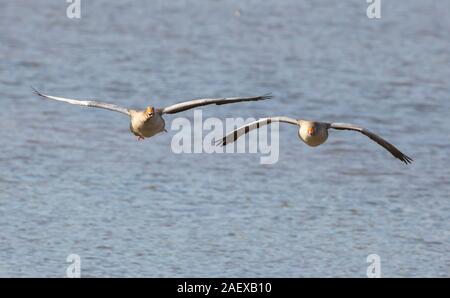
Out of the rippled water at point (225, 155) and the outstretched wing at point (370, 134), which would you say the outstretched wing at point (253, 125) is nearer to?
the outstretched wing at point (370, 134)

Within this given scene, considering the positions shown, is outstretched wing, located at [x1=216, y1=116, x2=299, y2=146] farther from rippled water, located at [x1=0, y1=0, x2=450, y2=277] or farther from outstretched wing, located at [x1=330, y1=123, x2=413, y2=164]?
rippled water, located at [x1=0, y1=0, x2=450, y2=277]

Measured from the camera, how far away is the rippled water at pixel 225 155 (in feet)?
67.6

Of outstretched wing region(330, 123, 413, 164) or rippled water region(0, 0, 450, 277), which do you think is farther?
rippled water region(0, 0, 450, 277)

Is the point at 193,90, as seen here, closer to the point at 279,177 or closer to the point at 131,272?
the point at 279,177

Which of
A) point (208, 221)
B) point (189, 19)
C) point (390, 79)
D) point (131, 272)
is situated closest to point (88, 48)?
point (189, 19)

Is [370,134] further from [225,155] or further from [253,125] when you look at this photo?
[225,155]

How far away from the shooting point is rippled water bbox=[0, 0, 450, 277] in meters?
20.6

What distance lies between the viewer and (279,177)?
24328 millimetres

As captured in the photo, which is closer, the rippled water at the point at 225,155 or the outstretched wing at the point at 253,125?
→ the outstretched wing at the point at 253,125

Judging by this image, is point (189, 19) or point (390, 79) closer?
point (390, 79)

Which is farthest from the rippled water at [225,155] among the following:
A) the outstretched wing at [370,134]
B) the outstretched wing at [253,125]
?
the outstretched wing at [370,134]

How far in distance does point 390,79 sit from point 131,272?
14.5m

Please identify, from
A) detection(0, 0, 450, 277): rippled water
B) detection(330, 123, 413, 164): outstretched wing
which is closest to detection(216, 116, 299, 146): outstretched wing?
detection(330, 123, 413, 164): outstretched wing
